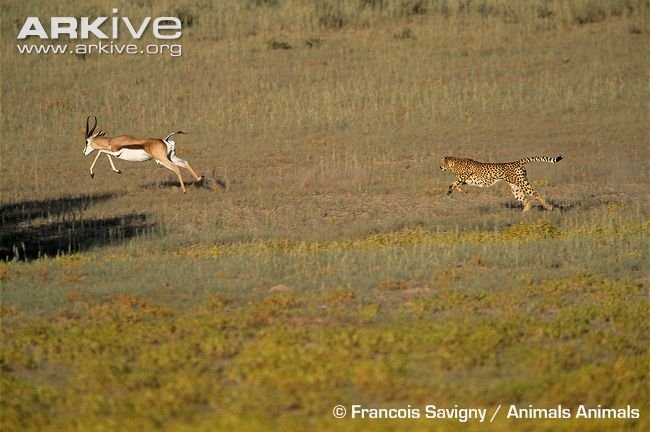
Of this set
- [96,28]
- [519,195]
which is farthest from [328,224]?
[96,28]

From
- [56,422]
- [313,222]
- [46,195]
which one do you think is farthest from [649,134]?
[56,422]

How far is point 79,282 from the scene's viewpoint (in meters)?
13.3

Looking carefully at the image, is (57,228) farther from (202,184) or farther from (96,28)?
(96,28)

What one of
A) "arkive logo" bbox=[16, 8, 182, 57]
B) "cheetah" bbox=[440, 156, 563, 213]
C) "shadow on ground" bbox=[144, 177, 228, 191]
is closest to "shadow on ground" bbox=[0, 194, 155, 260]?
"shadow on ground" bbox=[144, 177, 228, 191]

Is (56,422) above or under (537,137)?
under

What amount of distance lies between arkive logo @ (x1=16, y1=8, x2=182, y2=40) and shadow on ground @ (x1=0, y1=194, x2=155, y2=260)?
42.4 feet

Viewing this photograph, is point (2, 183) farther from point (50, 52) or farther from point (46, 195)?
point (50, 52)

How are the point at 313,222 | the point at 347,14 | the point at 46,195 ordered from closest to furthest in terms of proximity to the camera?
the point at 313,222, the point at 46,195, the point at 347,14

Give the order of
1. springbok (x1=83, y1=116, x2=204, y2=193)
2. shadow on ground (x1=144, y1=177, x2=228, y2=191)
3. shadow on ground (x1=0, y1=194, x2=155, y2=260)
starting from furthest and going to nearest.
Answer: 1. shadow on ground (x1=144, y1=177, x2=228, y2=191)
2. springbok (x1=83, y1=116, x2=204, y2=193)
3. shadow on ground (x1=0, y1=194, x2=155, y2=260)

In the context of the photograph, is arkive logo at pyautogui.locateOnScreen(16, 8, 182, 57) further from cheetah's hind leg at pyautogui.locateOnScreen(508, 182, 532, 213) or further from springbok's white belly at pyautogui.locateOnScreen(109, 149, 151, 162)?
cheetah's hind leg at pyautogui.locateOnScreen(508, 182, 532, 213)

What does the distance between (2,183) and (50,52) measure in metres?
9.88

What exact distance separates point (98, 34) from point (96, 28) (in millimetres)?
507

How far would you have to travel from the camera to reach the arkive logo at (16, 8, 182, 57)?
31406 mm

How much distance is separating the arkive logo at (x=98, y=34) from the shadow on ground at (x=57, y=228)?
11806mm
